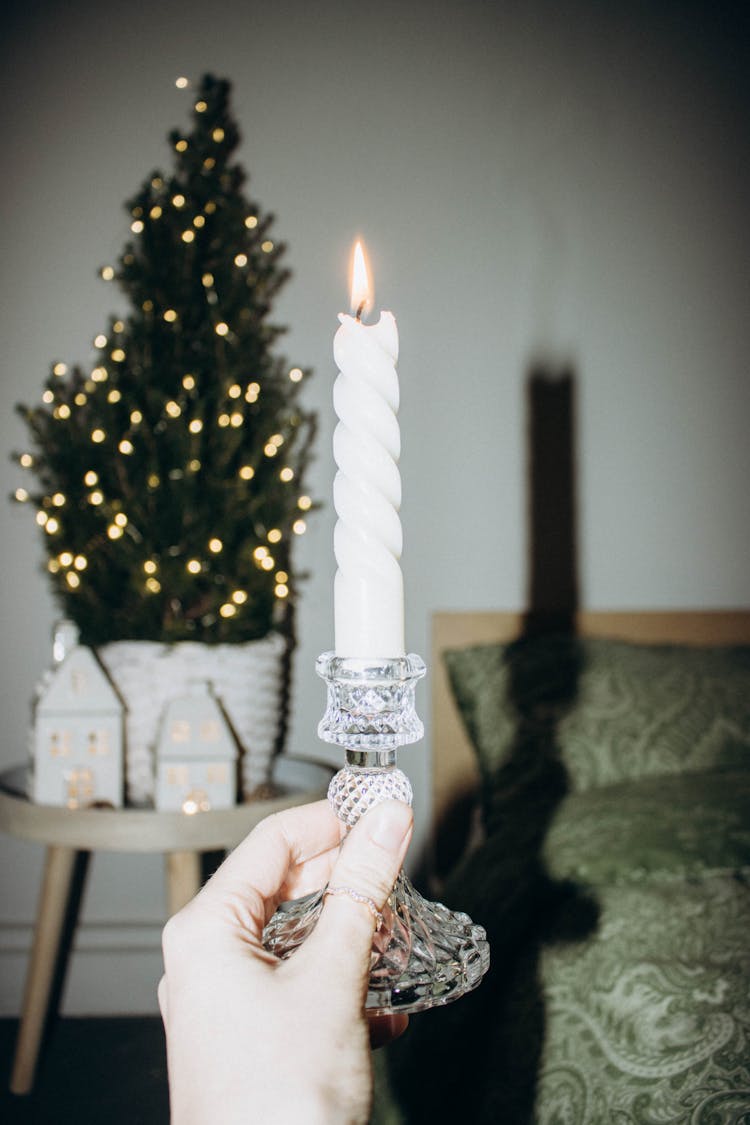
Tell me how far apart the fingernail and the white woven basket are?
0.92 m

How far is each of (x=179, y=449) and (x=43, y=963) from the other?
0.95 metres

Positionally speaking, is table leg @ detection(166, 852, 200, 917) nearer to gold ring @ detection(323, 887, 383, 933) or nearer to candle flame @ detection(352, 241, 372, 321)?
gold ring @ detection(323, 887, 383, 933)

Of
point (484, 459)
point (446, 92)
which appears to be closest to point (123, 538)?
point (484, 459)


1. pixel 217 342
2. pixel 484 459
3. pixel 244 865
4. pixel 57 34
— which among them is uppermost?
pixel 57 34

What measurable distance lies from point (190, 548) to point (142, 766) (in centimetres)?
39

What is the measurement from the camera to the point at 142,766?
53.4 inches

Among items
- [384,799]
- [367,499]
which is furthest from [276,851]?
[367,499]

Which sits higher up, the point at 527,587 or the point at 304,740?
the point at 527,587

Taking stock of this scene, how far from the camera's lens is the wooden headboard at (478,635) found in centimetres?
177

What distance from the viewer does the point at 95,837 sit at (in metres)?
1.18

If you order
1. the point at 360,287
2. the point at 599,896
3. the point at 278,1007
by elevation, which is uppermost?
the point at 360,287

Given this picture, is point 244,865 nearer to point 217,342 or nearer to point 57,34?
point 217,342

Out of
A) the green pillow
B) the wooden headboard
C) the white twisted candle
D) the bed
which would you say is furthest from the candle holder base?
the wooden headboard

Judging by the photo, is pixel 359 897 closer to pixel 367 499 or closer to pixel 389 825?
pixel 389 825
